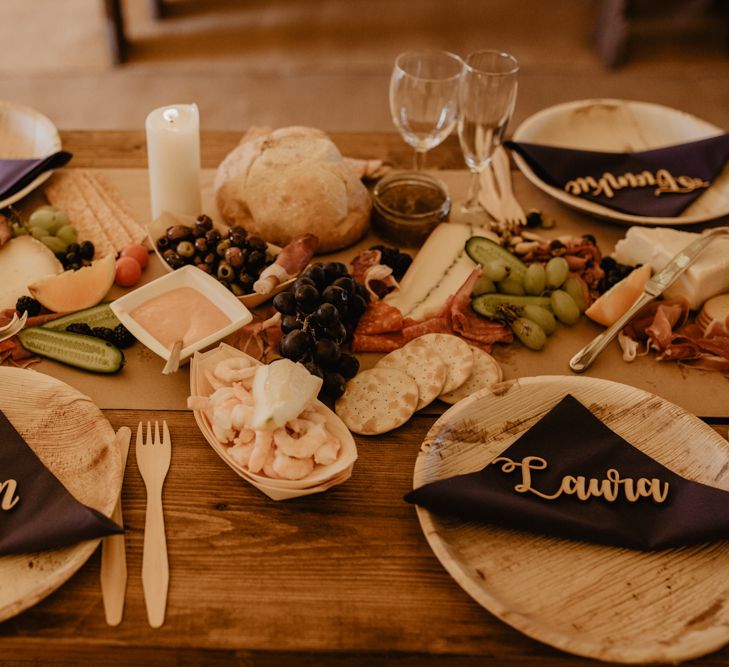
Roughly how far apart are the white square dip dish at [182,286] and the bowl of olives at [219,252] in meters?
0.05

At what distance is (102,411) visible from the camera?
1129 millimetres

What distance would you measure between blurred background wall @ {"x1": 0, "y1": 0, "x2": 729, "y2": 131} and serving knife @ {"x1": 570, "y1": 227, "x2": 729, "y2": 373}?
2308 millimetres

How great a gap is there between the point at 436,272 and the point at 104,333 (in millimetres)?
607

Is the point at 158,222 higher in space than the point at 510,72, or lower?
lower

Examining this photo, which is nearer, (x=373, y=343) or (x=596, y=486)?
(x=596, y=486)

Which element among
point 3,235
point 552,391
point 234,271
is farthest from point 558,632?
point 3,235

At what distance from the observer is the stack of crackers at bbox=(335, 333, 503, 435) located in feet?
3.68

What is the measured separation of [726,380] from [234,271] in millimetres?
854

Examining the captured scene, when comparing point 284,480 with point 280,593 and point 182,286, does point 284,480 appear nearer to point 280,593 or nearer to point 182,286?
point 280,593

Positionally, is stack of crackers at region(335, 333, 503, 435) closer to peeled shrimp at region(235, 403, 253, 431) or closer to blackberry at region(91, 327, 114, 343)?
peeled shrimp at region(235, 403, 253, 431)

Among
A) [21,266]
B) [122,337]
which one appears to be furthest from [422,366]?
[21,266]

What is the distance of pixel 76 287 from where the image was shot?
4.24 feet

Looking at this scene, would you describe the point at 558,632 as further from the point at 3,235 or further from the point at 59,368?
the point at 3,235

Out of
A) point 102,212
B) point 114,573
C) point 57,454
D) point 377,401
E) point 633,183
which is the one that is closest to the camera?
Answer: point 114,573
